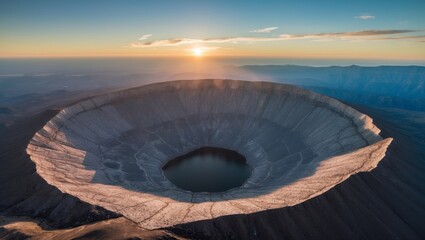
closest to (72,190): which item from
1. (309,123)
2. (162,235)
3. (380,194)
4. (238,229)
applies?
(162,235)

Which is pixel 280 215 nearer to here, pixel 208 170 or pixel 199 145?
pixel 208 170

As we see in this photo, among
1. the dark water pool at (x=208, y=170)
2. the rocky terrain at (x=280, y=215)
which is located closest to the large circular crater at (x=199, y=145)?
the dark water pool at (x=208, y=170)

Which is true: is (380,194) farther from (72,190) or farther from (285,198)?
(72,190)

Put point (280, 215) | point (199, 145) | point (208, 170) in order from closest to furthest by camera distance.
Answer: point (280, 215) → point (208, 170) → point (199, 145)

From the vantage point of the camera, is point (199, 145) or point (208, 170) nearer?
point (208, 170)

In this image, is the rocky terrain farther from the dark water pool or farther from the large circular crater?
the dark water pool

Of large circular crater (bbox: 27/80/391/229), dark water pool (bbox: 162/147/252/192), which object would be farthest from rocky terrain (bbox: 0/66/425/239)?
dark water pool (bbox: 162/147/252/192)

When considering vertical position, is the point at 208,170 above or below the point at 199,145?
below

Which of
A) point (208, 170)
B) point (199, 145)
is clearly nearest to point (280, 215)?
point (208, 170)
